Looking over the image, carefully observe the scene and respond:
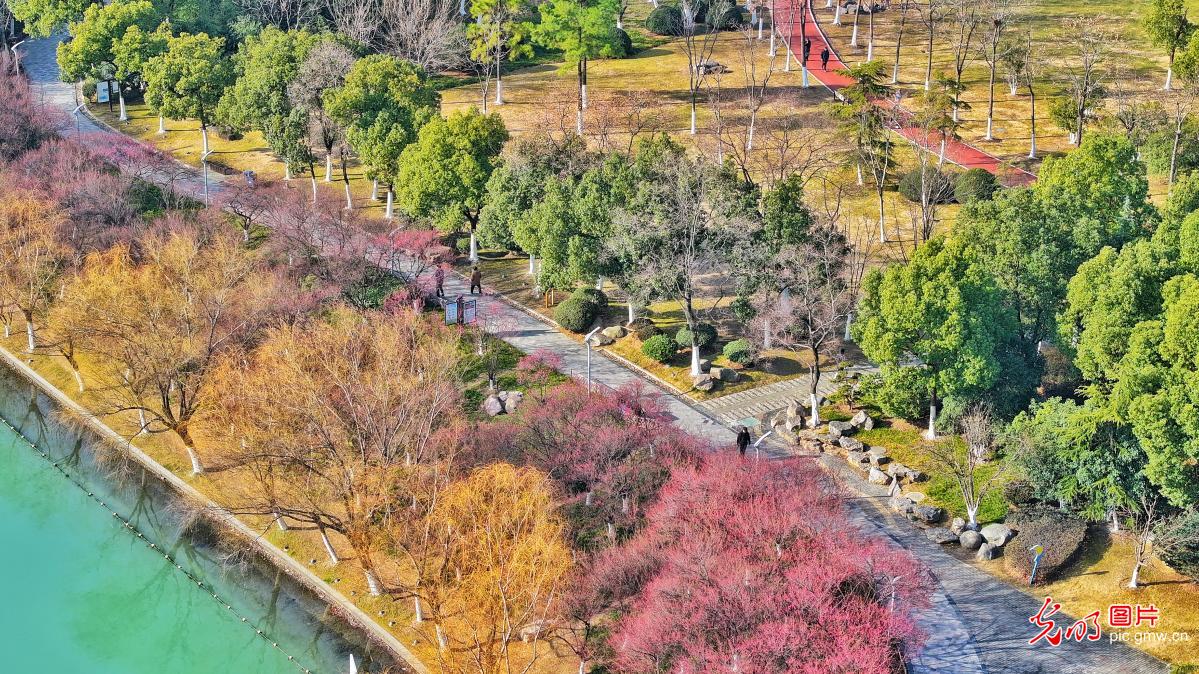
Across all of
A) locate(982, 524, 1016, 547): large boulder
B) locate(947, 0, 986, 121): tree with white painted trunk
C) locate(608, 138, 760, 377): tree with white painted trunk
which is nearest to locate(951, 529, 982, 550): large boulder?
locate(982, 524, 1016, 547): large boulder

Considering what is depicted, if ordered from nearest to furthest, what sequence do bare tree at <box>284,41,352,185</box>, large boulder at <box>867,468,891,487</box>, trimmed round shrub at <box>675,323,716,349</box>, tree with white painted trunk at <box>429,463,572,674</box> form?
1. tree with white painted trunk at <box>429,463,572,674</box>
2. large boulder at <box>867,468,891,487</box>
3. trimmed round shrub at <box>675,323,716,349</box>
4. bare tree at <box>284,41,352,185</box>

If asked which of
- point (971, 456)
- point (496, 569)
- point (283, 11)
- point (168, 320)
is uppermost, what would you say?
point (283, 11)

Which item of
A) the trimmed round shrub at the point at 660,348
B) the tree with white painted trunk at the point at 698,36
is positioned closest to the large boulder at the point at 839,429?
the trimmed round shrub at the point at 660,348

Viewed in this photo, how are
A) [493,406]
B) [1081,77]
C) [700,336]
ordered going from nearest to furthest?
1. [493,406]
2. [700,336]
3. [1081,77]

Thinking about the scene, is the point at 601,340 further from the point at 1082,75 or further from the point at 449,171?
the point at 1082,75

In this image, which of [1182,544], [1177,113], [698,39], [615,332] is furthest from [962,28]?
[1182,544]

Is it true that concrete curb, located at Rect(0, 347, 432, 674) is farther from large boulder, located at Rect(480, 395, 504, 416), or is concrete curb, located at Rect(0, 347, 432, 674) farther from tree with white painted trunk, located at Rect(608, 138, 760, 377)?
tree with white painted trunk, located at Rect(608, 138, 760, 377)
